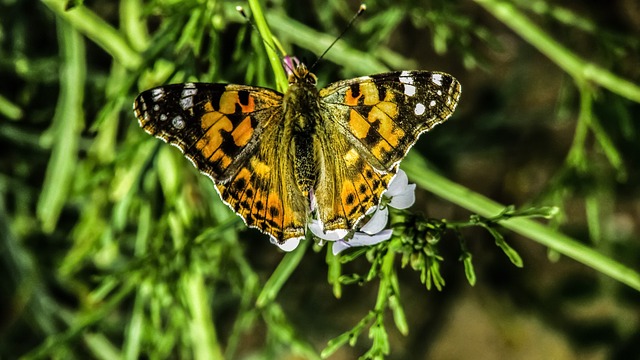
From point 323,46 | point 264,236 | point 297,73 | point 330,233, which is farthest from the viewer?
point 264,236

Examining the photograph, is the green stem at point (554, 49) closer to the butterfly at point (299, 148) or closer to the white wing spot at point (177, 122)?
the butterfly at point (299, 148)

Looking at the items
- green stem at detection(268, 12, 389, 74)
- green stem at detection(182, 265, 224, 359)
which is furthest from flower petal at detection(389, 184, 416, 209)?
green stem at detection(182, 265, 224, 359)

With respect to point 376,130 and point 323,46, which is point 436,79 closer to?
point 376,130

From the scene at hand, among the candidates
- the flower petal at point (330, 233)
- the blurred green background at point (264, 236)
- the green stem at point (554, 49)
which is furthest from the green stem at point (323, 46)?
the flower petal at point (330, 233)

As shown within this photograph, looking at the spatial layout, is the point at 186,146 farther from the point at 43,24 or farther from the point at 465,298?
the point at 465,298

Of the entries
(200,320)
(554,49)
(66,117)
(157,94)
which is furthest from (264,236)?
(157,94)

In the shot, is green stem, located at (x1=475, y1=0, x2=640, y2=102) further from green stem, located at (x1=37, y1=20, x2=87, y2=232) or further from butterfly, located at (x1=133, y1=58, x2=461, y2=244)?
green stem, located at (x1=37, y1=20, x2=87, y2=232)

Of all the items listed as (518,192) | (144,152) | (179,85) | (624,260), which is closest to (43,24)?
(144,152)
